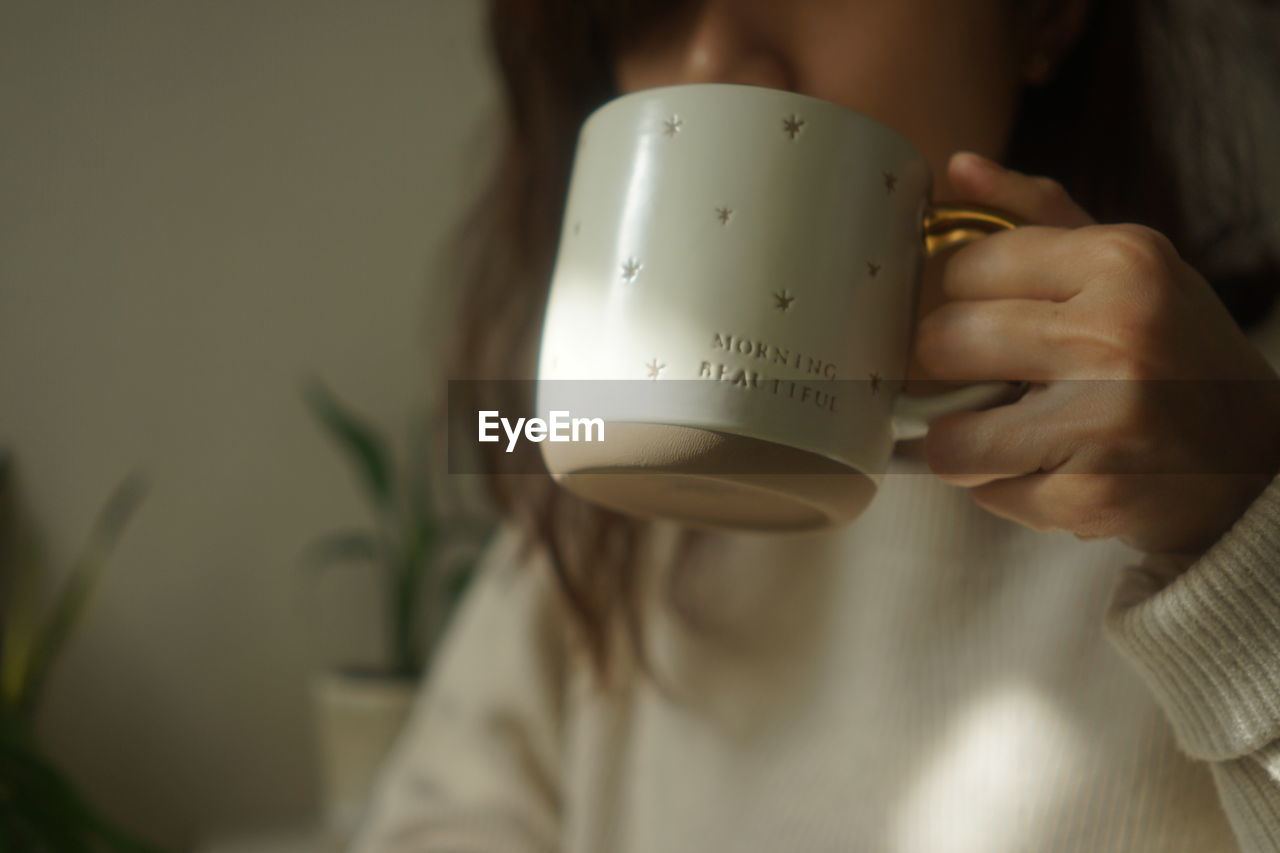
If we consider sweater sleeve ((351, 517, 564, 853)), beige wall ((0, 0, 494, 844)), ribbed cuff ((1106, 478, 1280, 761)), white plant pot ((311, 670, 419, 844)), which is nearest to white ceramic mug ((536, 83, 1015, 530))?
ribbed cuff ((1106, 478, 1280, 761))

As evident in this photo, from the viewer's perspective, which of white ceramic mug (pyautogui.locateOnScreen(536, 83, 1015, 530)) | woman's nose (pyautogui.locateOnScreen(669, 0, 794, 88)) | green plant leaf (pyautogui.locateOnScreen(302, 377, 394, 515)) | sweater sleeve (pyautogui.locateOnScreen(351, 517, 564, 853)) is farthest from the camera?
green plant leaf (pyautogui.locateOnScreen(302, 377, 394, 515))

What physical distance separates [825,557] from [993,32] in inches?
14.4

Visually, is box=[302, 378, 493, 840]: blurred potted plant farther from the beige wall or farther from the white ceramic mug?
the white ceramic mug

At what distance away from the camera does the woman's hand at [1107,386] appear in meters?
0.31

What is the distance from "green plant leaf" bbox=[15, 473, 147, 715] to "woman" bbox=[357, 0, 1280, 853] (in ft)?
1.92

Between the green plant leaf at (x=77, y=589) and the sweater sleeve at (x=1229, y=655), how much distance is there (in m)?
1.20

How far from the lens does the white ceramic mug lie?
0.31 meters

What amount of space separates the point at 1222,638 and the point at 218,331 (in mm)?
1421

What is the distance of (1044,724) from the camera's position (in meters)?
0.49

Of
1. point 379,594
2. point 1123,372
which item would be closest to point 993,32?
point 1123,372

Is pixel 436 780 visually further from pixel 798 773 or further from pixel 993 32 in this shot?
pixel 993 32

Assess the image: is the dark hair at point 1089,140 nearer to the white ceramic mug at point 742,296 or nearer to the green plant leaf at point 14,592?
the white ceramic mug at point 742,296

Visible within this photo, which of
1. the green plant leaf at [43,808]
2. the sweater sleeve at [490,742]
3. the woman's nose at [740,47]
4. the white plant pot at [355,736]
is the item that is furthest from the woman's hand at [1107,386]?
the white plant pot at [355,736]

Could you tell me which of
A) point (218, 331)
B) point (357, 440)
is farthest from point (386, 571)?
point (218, 331)
